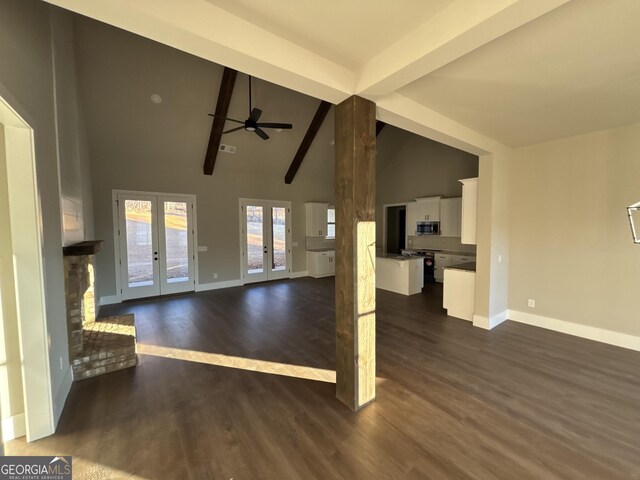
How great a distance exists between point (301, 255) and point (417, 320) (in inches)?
179

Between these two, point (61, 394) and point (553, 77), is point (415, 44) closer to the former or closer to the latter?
point (553, 77)

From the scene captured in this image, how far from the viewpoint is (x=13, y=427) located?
1.95 m

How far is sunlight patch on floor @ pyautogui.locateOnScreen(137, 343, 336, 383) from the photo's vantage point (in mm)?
2799

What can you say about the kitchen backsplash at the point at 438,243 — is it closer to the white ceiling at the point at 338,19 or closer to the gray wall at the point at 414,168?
the gray wall at the point at 414,168

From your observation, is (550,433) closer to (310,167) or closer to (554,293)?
(554,293)

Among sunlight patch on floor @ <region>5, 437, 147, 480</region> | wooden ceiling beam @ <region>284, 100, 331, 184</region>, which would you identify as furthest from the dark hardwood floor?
wooden ceiling beam @ <region>284, 100, 331, 184</region>

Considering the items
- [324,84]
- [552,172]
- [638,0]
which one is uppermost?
[638,0]

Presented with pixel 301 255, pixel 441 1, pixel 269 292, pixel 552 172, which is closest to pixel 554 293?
pixel 552 172

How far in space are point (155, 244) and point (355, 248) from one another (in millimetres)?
5469

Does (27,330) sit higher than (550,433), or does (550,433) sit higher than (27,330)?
(27,330)

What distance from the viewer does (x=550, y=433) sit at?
1979 mm

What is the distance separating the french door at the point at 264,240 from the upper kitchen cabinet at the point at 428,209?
3.88 metres

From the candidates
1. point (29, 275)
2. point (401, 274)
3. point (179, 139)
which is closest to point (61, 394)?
point (29, 275)

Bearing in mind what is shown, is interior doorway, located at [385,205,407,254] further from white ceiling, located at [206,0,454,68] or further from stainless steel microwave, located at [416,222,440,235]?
white ceiling, located at [206,0,454,68]
